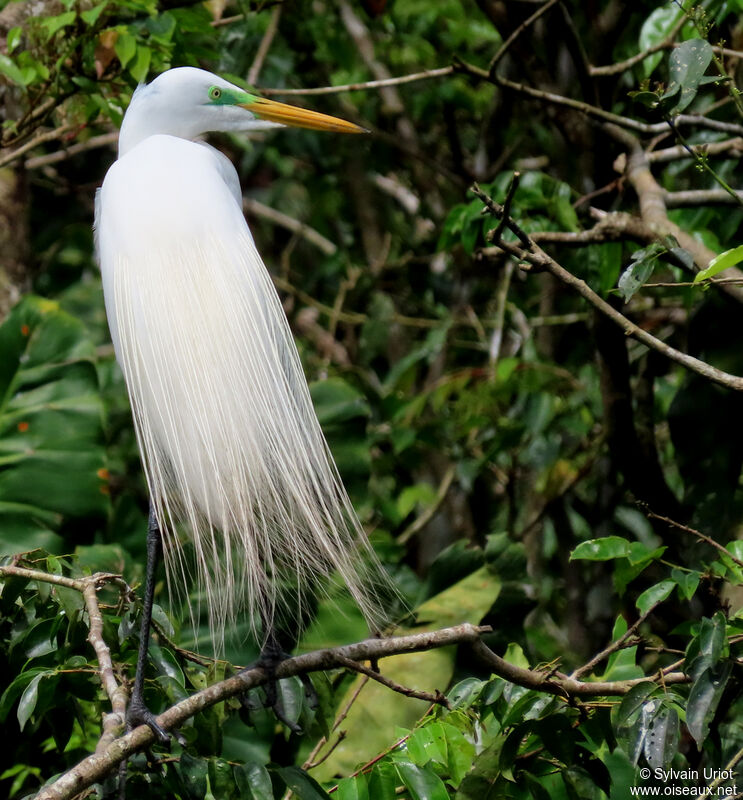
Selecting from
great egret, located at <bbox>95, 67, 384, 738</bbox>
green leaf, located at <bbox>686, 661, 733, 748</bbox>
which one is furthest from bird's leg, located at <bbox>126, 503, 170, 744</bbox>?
green leaf, located at <bbox>686, 661, 733, 748</bbox>

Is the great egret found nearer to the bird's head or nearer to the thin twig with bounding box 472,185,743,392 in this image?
the bird's head

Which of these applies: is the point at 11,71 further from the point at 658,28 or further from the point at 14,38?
the point at 658,28

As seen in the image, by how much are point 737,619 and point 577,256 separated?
1095mm

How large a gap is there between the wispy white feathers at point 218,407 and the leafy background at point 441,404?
15cm

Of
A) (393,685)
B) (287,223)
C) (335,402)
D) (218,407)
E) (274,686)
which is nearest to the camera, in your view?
(393,685)

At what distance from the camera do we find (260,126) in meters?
1.80

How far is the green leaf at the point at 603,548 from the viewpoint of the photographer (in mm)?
1268

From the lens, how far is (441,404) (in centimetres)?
273

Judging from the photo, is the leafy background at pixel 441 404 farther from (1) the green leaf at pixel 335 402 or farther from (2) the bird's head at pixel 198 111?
(2) the bird's head at pixel 198 111

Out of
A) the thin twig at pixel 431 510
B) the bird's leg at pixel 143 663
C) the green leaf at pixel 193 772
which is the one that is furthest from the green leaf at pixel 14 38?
the thin twig at pixel 431 510

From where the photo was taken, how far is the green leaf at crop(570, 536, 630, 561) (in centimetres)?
127

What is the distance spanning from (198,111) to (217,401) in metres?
0.62

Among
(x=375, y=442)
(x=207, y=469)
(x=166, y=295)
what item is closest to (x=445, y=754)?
(x=207, y=469)

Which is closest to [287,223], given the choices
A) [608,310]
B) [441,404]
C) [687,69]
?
[441,404]
